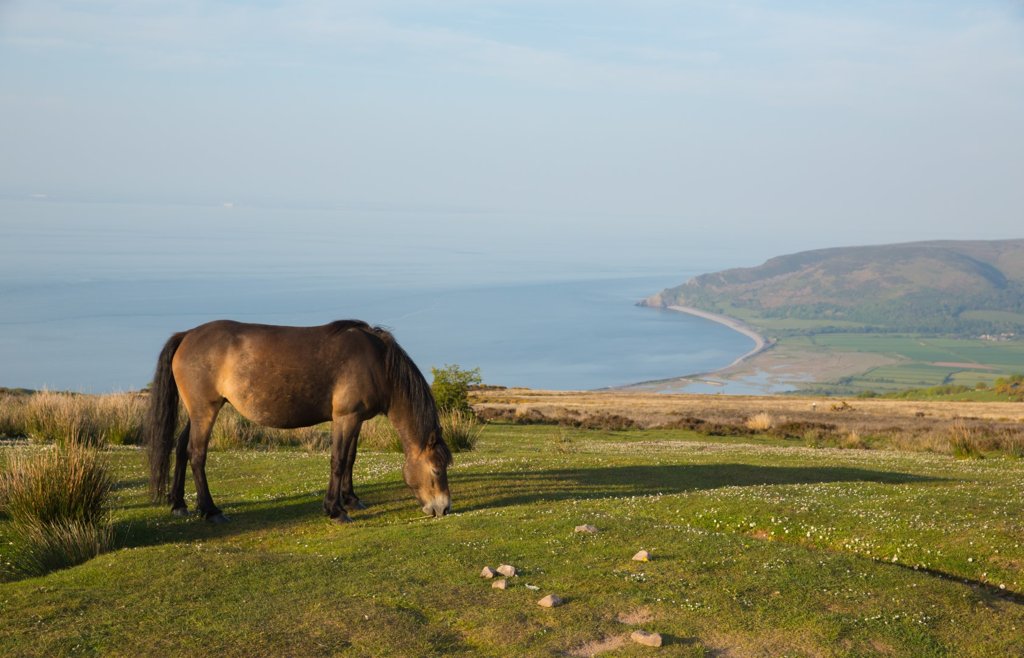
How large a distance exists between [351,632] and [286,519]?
5360 millimetres

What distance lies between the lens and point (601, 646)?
24.1 feet

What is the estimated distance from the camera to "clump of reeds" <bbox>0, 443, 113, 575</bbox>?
10062 millimetres

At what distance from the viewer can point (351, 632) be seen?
7.47 m

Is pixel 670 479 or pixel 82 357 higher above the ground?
pixel 670 479

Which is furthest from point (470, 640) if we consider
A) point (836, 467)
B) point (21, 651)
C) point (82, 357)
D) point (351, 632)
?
point (82, 357)

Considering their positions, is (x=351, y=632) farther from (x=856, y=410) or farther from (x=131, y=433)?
(x=856, y=410)

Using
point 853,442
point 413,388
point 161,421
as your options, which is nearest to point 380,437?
point 161,421

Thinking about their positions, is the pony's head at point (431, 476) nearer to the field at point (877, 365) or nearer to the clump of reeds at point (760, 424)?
the clump of reeds at point (760, 424)

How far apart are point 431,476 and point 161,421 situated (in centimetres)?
403

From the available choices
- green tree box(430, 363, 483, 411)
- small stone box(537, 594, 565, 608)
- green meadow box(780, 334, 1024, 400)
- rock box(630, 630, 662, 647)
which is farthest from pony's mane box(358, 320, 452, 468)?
green meadow box(780, 334, 1024, 400)

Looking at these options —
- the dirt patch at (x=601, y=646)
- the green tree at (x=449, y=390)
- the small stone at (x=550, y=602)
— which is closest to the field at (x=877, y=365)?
the green tree at (x=449, y=390)

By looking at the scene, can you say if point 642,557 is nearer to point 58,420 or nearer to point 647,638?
point 647,638

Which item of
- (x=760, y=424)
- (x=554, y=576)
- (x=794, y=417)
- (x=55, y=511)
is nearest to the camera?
(x=554, y=576)

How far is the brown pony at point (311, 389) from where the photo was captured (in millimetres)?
12414
